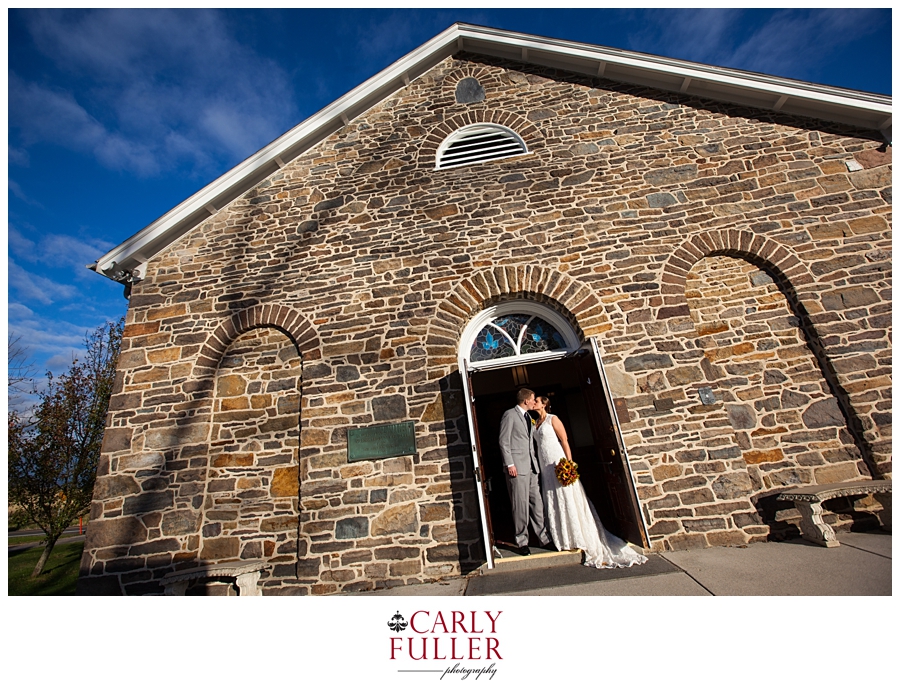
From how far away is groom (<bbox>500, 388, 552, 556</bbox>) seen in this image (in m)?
4.85

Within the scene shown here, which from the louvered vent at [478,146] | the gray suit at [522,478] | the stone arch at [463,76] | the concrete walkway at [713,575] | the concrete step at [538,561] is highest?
the stone arch at [463,76]

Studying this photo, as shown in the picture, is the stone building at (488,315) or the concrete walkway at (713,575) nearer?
the concrete walkway at (713,575)

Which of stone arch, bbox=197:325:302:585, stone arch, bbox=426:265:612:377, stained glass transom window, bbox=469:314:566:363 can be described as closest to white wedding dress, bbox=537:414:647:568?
stained glass transom window, bbox=469:314:566:363

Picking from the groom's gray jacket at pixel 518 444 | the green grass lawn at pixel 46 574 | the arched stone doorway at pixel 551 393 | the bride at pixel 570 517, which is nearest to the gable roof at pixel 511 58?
the arched stone doorway at pixel 551 393

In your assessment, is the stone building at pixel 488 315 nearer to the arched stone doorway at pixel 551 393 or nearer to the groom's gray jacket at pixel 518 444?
the arched stone doorway at pixel 551 393

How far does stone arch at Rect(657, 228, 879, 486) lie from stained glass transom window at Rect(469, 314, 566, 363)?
153cm

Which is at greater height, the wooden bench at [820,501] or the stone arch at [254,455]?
the stone arch at [254,455]

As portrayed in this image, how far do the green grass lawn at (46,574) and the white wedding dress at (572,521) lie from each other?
1039cm

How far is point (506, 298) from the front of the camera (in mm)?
5887

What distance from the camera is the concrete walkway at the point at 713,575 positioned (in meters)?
3.31

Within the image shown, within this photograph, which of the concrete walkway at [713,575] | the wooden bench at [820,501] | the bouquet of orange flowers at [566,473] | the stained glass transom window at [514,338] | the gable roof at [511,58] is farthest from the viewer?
the gable roof at [511,58]

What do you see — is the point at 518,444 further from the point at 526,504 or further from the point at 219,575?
the point at 219,575

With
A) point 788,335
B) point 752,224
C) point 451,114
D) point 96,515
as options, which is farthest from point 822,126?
point 96,515
